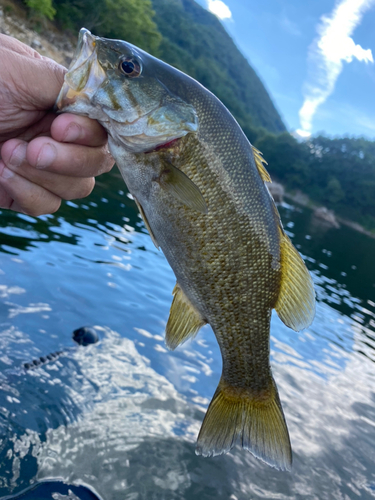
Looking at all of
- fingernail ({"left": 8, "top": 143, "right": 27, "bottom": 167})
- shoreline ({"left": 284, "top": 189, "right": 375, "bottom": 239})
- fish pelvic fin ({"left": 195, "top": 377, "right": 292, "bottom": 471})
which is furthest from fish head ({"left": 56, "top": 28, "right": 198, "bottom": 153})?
shoreline ({"left": 284, "top": 189, "right": 375, "bottom": 239})

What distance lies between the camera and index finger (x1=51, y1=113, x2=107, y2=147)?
2693 mm

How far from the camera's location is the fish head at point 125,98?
251 centimetres

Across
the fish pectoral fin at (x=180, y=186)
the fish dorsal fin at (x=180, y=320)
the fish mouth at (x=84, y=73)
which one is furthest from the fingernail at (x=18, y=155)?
the fish dorsal fin at (x=180, y=320)

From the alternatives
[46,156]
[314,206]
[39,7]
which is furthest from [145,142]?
[314,206]

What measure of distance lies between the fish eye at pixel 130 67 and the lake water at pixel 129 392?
4456 mm

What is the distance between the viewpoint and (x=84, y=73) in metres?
2.49

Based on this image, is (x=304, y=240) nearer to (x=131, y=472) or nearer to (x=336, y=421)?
(x=336, y=421)

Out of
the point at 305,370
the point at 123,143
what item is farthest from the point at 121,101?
Answer: the point at 305,370

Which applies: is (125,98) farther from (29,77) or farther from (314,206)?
(314,206)

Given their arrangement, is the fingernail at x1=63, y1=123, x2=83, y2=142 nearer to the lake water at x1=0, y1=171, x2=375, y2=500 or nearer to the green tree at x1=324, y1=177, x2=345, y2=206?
the lake water at x1=0, y1=171, x2=375, y2=500

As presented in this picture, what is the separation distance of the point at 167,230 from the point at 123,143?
63 cm

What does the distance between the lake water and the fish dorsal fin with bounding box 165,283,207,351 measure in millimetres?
2940

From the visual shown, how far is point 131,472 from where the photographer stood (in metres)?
5.40

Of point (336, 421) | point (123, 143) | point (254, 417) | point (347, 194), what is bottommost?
point (336, 421)
